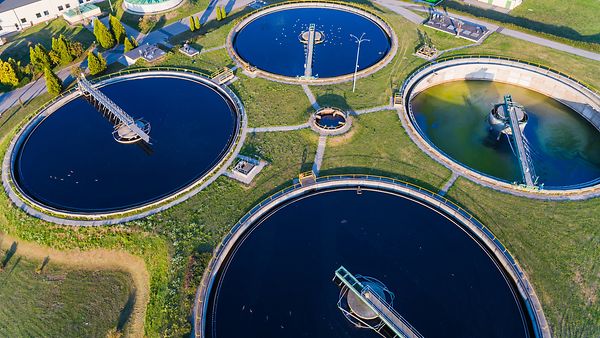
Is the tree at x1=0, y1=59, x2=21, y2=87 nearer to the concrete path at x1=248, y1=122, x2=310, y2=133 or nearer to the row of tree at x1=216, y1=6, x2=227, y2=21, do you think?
the row of tree at x1=216, y1=6, x2=227, y2=21

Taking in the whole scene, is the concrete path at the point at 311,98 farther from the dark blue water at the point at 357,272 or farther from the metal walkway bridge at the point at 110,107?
the metal walkway bridge at the point at 110,107

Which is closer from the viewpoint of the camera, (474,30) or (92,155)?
(92,155)

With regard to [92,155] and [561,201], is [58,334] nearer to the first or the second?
[92,155]

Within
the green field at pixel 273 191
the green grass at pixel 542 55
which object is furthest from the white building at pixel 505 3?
the green field at pixel 273 191

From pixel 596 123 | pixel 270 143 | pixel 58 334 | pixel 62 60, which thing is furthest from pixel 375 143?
pixel 62 60

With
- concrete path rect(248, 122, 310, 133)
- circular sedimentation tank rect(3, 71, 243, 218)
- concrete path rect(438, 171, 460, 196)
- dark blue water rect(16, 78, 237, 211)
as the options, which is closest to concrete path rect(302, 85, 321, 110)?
concrete path rect(248, 122, 310, 133)

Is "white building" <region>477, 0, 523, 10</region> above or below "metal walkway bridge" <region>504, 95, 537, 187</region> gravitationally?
above

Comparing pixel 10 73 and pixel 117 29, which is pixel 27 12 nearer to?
pixel 117 29

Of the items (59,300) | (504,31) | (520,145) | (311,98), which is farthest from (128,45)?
(504,31)
